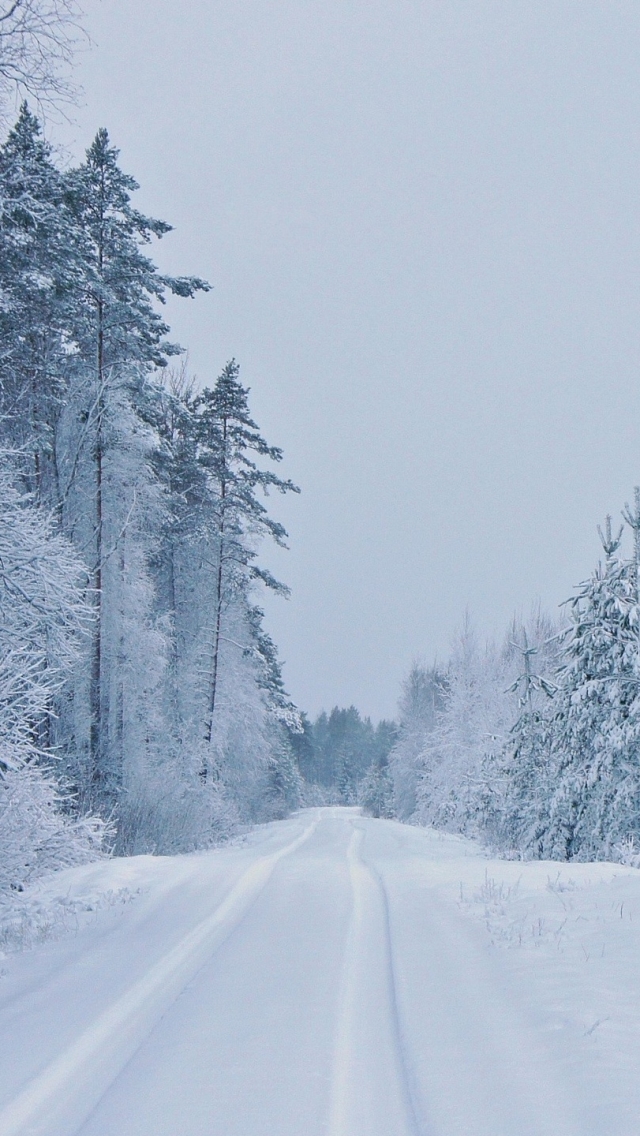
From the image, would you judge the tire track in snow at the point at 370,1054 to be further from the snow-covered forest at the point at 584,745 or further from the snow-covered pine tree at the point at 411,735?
the snow-covered pine tree at the point at 411,735

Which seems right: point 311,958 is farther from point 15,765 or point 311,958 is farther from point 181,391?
point 181,391

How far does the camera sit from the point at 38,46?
8055mm

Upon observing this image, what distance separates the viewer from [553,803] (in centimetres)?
1750

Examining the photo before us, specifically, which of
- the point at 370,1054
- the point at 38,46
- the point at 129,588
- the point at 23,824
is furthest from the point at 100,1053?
the point at 129,588

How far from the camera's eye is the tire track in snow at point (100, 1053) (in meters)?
3.71

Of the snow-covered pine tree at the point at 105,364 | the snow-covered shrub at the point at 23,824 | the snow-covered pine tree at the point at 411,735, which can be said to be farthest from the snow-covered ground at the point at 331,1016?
the snow-covered pine tree at the point at 411,735

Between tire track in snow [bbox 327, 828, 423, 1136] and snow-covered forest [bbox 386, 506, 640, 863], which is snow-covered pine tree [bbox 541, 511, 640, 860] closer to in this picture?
snow-covered forest [bbox 386, 506, 640, 863]

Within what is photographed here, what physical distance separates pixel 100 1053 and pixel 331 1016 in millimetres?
1446

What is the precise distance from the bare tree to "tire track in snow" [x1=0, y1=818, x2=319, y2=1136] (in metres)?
8.57

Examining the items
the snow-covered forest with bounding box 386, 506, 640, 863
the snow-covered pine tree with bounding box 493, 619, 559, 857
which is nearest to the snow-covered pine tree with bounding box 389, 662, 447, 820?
the snow-covered pine tree with bounding box 493, 619, 559, 857

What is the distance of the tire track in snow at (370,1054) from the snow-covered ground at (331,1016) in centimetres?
2

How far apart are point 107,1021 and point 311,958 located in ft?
6.72

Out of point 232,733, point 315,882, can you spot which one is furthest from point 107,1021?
point 232,733

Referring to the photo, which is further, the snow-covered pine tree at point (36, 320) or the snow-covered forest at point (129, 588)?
the snow-covered pine tree at point (36, 320)
